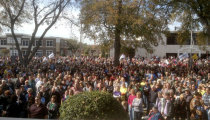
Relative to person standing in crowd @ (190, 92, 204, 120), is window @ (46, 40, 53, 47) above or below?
above

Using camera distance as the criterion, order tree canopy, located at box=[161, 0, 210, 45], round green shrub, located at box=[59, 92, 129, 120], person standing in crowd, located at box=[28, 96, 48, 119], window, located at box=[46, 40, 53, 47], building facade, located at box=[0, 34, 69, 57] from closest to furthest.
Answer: round green shrub, located at box=[59, 92, 129, 120] → person standing in crowd, located at box=[28, 96, 48, 119] → tree canopy, located at box=[161, 0, 210, 45] → building facade, located at box=[0, 34, 69, 57] → window, located at box=[46, 40, 53, 47]

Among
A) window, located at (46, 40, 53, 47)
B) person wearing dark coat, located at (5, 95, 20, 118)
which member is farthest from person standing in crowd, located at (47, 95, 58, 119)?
window, located at (46, 40, 53, 47)

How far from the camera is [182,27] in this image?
67.9 feet

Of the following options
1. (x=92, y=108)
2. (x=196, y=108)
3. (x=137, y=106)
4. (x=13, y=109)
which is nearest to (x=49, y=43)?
(x=13, y=109)

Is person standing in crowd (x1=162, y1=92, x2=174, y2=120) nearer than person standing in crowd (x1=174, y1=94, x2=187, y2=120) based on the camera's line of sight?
Yes

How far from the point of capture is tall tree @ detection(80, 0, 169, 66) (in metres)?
19.0

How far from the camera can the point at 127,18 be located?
19078 mm

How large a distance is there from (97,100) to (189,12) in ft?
55.0

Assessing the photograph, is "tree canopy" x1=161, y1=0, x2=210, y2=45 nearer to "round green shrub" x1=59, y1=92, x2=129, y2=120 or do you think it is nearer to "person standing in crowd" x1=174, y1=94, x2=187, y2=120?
"person standing in crowd" x1=174, y1=94, x2=187, y2=120

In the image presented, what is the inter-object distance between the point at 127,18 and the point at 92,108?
15.5 m

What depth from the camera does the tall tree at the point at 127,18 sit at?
62.5ft

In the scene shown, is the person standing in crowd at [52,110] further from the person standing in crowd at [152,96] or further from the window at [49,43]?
the window at [49,43]

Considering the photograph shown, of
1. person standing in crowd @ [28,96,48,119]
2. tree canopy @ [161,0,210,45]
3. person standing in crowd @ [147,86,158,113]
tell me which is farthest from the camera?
tree canopy @ [161,0,210,45]

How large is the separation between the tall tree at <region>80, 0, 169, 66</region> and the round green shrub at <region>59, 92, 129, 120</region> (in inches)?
566
